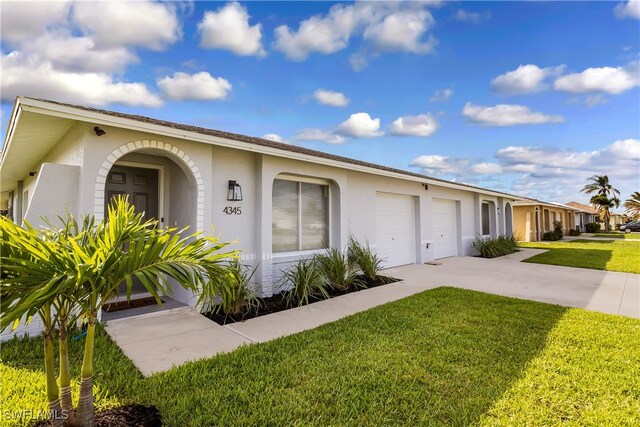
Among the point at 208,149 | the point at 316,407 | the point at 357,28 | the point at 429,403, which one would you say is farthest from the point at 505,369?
the point at 357,28

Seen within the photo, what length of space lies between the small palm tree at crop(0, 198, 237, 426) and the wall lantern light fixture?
153 inches

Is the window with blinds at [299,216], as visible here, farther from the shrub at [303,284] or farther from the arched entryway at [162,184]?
the arched entryway at [162,184]

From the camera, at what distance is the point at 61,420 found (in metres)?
2.27

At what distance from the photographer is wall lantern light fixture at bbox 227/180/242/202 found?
646cm

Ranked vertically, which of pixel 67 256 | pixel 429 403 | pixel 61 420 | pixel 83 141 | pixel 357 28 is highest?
pixel 357 28

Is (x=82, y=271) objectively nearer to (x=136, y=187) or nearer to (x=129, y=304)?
(x=129, y=304)

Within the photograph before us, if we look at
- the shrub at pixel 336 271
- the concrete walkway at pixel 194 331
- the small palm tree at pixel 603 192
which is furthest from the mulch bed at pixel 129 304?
the small palm tree at pixel 603 192

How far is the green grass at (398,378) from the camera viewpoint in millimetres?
2814

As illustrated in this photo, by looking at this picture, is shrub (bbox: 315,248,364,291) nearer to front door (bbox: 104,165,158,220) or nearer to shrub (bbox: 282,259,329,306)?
shrub (bbox: 282,259,329,306)

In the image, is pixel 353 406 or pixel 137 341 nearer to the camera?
pixel 353 406

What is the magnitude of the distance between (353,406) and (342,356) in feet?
3.45

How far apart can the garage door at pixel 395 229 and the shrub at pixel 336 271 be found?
2606 mm

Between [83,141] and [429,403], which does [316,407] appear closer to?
[429,403]

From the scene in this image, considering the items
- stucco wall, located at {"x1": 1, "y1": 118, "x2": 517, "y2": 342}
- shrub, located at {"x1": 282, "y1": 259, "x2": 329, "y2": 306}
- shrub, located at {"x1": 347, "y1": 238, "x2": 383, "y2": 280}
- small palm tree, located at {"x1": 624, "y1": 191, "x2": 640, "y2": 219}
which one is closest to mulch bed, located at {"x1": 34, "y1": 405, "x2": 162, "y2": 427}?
→ stucco wall, located at {"x1": 1, "y1": 118, "x2": 517, "y2": 342}
